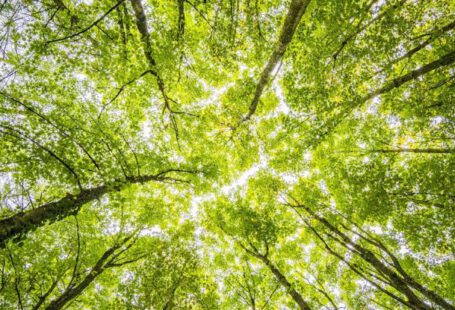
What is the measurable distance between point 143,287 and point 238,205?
17.0 feet

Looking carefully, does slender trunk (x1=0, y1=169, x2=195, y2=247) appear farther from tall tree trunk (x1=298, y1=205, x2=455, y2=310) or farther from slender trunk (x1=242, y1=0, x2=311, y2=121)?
tall tree trunk (x1=298, y1=205, x2=455, y2=310)

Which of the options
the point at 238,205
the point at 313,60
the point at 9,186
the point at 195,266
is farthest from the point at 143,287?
the point at 313,60

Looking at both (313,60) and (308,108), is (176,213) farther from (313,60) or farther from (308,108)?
(313,60)

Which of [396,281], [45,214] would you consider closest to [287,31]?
[396,281]

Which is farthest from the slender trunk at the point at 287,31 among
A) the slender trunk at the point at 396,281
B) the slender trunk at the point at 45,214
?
the slender trunk at the point at 396,281

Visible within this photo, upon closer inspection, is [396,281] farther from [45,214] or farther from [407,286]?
[45,214]

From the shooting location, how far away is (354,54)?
20.4 feet

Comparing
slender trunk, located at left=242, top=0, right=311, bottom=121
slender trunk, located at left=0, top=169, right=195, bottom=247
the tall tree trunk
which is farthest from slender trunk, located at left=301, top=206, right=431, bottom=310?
slender trunk, located at left=0, top=169, right=195, bottom=247

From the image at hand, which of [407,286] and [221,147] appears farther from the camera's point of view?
[221,147]

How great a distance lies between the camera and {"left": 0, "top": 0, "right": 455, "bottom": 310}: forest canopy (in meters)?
5.88

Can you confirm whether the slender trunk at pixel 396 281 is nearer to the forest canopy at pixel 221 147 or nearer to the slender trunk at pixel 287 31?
the forest canopy at pixel 221 147

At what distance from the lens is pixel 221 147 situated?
11.0 metres

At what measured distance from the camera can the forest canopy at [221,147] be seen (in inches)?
232

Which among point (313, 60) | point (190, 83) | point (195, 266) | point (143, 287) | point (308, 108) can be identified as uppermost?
point (190, 83)
